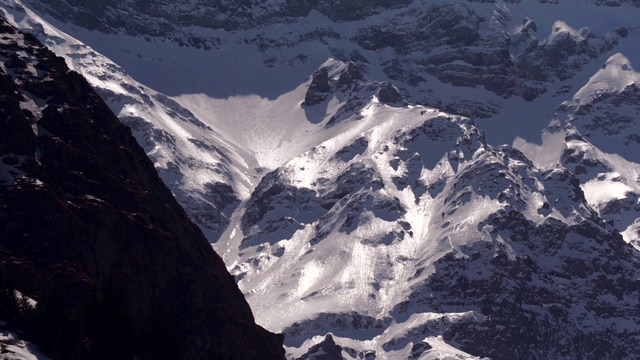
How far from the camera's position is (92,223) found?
13775 cm

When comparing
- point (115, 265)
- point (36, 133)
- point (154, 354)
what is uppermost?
point (36, 133)

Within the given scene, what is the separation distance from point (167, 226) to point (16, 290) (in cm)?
2455

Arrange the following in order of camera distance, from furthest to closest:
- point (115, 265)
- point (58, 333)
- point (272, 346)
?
point (272, 346) → point (115, 265) → point (58, 333)

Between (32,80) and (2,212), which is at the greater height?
(32,80)

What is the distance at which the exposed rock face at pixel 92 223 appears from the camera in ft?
431

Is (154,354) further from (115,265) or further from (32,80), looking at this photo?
(32,80)

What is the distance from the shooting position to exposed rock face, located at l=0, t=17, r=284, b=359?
13138 centimetres

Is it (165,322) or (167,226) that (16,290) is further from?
(167,226)

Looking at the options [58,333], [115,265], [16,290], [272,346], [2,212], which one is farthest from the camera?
[272,346]

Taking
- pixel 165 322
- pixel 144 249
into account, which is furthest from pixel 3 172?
pixel 165 322

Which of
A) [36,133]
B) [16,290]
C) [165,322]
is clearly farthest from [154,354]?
[36,133]

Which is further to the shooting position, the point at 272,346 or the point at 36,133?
the point at 272,346

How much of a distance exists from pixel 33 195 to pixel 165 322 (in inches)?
751

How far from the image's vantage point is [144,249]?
14175 cm
